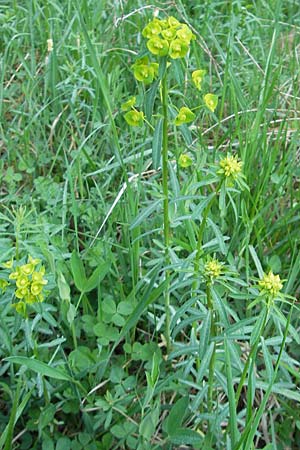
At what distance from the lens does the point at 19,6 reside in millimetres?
2828

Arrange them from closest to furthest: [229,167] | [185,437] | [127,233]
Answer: [229,167], [185,437], [127,233]

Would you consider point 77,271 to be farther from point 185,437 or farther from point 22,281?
point 185,437

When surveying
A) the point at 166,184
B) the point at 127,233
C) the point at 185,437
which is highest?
the point at 166,184

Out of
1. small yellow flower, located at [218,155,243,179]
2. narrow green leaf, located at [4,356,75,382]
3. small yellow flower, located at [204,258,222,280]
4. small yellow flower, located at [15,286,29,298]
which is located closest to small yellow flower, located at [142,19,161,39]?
small yellow flower, located at [218,155,243,179]

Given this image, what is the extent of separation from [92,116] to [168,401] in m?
1.07

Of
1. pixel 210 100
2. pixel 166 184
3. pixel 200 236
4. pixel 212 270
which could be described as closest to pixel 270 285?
pixel 212 270

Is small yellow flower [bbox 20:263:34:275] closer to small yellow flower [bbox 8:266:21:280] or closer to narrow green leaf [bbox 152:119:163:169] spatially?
small yellow flower [bbox 8:266:21:280]

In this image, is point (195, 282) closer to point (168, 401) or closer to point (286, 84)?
point (168, 401)

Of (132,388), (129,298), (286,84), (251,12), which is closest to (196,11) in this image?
(251,12)

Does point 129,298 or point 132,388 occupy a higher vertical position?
point 129,298

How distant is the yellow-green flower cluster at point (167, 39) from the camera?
1466mm

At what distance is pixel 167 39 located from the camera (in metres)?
1.47

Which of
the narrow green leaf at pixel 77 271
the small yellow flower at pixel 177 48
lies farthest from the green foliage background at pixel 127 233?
the small yellow flower at pixel 177 48

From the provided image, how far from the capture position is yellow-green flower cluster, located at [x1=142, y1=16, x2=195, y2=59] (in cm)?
147
